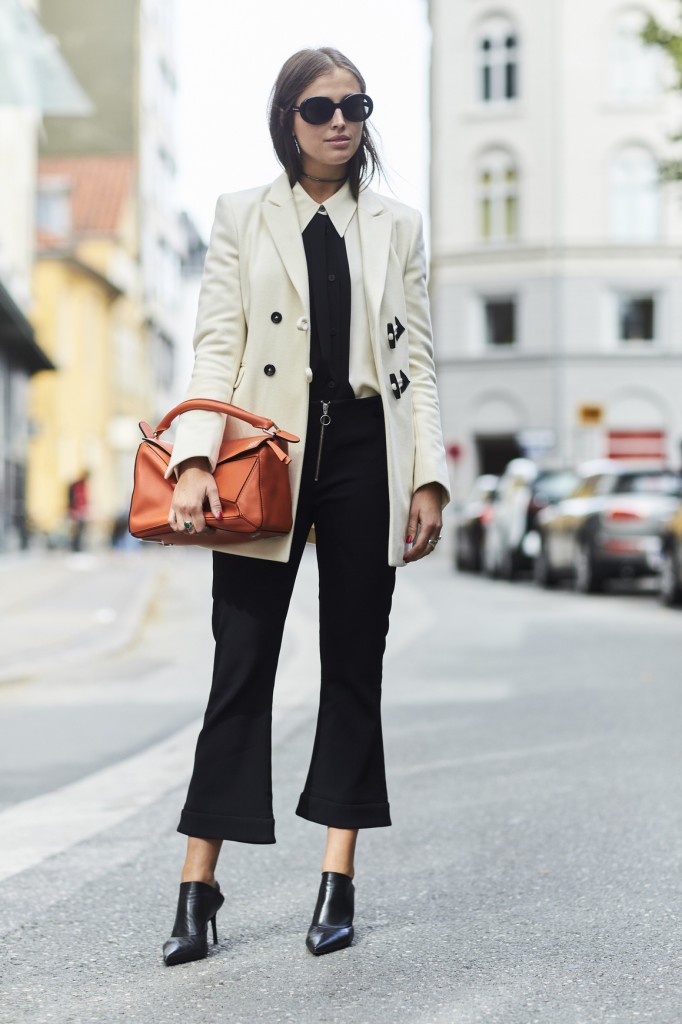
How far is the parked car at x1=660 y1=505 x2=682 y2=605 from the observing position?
1523 centimetres

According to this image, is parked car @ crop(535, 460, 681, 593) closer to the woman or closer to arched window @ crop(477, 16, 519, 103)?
the woman

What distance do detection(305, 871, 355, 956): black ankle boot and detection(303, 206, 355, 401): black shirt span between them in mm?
1067

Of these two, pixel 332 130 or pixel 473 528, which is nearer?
pixel 332 130

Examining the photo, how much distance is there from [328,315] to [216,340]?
0.83 ft

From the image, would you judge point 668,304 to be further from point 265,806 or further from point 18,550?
point 265,806

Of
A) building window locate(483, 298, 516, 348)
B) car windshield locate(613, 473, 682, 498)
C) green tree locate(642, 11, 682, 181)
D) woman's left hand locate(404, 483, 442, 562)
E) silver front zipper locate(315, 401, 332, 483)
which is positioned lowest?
woman's left hand locate(404, 483, 442, 562)

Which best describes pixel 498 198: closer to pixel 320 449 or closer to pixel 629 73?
pixel 629 73

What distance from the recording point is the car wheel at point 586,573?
703 inches

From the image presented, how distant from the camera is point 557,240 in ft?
136

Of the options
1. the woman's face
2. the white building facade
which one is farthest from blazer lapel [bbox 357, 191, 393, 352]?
the white building facade

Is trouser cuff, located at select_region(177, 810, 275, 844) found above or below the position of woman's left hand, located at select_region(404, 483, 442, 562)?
below

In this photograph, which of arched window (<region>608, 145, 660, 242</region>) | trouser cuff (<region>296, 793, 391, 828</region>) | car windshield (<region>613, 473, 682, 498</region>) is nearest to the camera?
trouser cuff (<region>296, 793, 391, 828</region>)

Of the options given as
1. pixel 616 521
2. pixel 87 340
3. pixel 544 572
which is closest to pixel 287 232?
pixel 616 521

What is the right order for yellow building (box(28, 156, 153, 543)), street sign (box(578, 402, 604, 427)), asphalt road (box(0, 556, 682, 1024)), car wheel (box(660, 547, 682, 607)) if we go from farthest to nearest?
yellow building (box(28, 156, 153, 543)) < street sign (box(578, 402, 604, 427)) < car wheel (box(660, 547, 682, 607)) < asphalt road (box(0, 556, 682, 1024))
